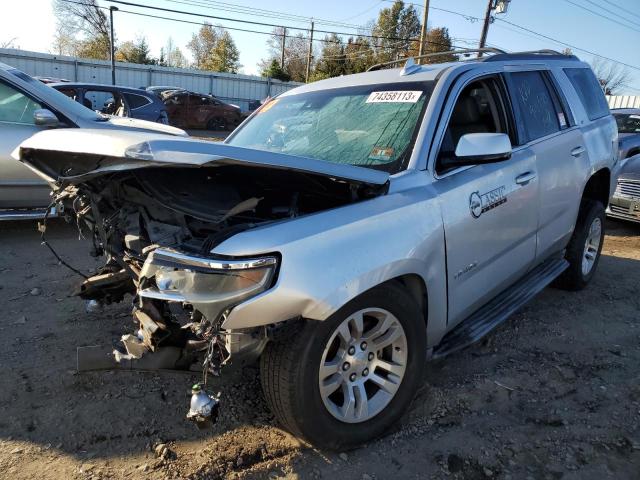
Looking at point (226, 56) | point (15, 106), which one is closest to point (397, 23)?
point (226, 56)

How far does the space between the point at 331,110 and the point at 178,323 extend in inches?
69.2

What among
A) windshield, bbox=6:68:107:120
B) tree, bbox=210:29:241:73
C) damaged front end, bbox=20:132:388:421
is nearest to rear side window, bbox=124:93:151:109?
windshield, bbox=6:68:107:120

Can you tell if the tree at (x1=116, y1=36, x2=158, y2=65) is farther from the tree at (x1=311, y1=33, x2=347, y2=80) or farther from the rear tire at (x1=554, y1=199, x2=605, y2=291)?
the rear tire at (x1=554, y1=199, x2=605, y2=291)

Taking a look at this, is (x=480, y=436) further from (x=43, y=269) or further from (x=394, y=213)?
(x=43, y=269)

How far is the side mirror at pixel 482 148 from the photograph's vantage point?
272cm

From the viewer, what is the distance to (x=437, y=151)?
286 centimetres

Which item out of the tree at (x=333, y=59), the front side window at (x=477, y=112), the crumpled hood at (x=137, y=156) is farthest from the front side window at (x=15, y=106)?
the tree at (x=333, y=59)

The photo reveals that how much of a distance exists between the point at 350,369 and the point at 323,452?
16.4 inches

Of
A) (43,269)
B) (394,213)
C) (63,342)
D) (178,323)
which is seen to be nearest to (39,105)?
(43,269)

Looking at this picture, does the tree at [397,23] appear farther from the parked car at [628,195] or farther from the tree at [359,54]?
the parked car at [628,195]

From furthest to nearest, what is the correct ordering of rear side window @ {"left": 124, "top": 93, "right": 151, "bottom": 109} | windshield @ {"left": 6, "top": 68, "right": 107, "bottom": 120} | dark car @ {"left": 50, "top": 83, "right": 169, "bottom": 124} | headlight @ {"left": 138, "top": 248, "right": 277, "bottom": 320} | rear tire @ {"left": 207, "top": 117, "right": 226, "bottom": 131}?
rear tire @ {"left": 207, "top": 117, "right": 226, "bottom": 131}, rear side window @ {"left": 124, "top": 93, "right": 151, "bottom": 109}, dark car @ {"left": 50, "top": 83, "right": 169, "bottom": 124}, windshield @ {"left": 6, "top": 68, "right": 107, "bottom": 120}, headlight @ {"left": 138, "top": 248, "right": 277, "bottom": 320}

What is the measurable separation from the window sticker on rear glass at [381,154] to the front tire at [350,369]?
79cm

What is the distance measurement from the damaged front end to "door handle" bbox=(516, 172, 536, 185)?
50.7 inches

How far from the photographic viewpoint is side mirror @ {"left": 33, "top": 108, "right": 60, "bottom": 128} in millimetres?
5355
